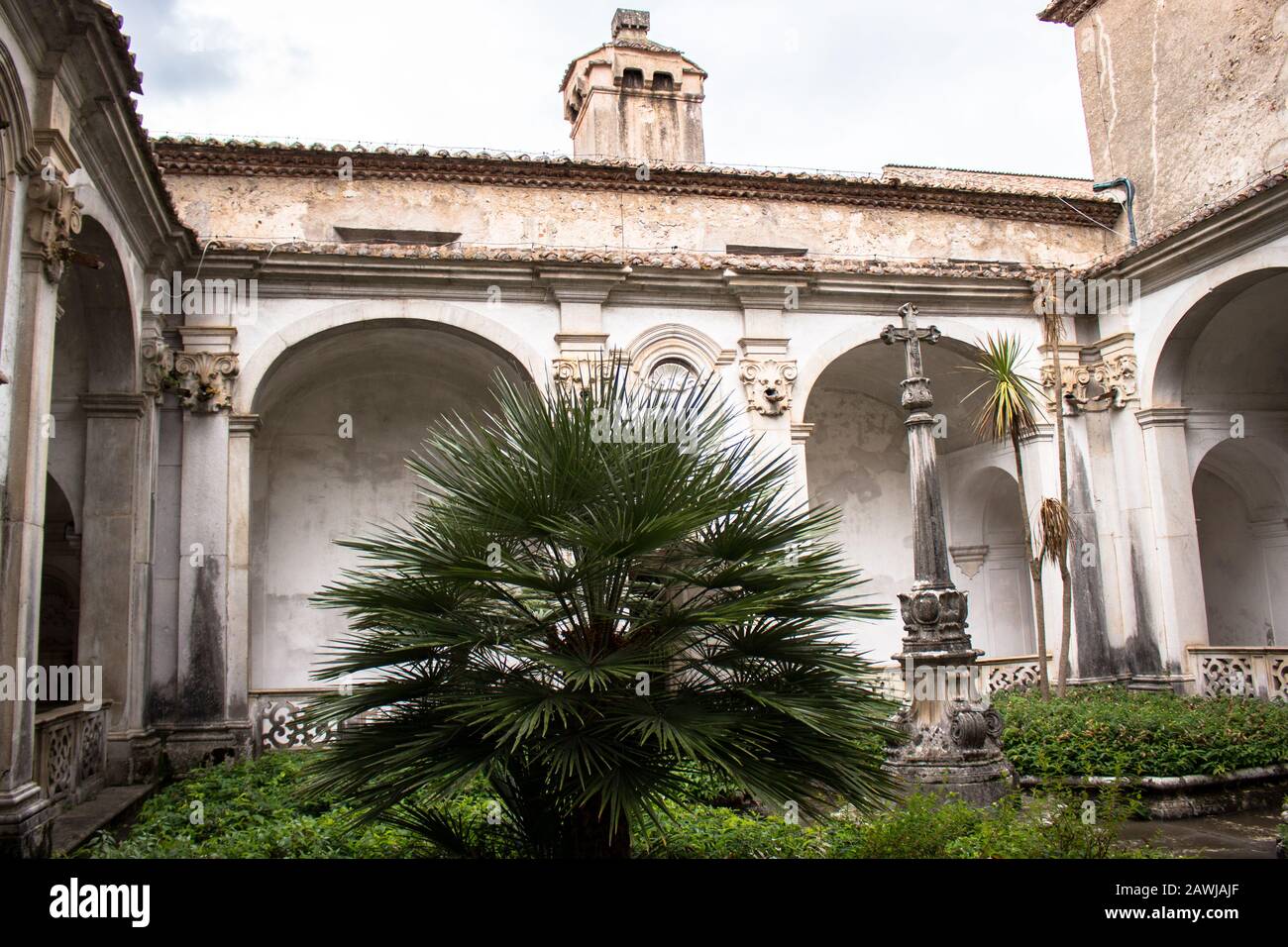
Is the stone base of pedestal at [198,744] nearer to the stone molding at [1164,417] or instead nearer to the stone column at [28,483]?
the stone column at [28,483]

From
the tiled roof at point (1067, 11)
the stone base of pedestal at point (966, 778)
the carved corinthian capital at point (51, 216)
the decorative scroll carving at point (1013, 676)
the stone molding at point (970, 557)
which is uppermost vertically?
the tiled roof at point (1067, 11)

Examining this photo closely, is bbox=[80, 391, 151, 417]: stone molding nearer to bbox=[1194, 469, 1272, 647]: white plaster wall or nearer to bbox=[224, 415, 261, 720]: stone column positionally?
bbox=[224, 415, 261, 720]: stone column

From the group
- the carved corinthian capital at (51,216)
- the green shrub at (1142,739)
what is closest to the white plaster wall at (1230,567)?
the green shrub at (1142,739)

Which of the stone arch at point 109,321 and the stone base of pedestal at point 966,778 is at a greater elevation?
the stone arch at point 109,321

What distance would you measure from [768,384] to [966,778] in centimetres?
588

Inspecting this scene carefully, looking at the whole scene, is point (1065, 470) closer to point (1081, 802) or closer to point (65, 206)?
point (1081, 802)

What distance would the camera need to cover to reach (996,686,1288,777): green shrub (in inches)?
378

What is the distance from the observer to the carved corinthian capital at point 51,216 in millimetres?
7137

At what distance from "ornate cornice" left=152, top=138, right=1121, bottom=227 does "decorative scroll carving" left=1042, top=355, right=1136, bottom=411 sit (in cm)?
365

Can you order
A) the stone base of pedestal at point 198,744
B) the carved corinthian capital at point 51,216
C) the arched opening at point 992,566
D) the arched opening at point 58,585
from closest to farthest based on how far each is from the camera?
the carved corinthian capital at point 51,216, the stone base of pedestal at point 198,744, the arched opening at point 58,585, the arched opening at point 992,566

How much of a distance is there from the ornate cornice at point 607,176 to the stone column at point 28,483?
6789 millimetres

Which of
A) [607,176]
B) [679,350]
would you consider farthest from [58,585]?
[607,176]

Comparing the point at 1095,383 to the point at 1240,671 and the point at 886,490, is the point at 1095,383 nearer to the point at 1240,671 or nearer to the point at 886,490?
the point at 886,490
